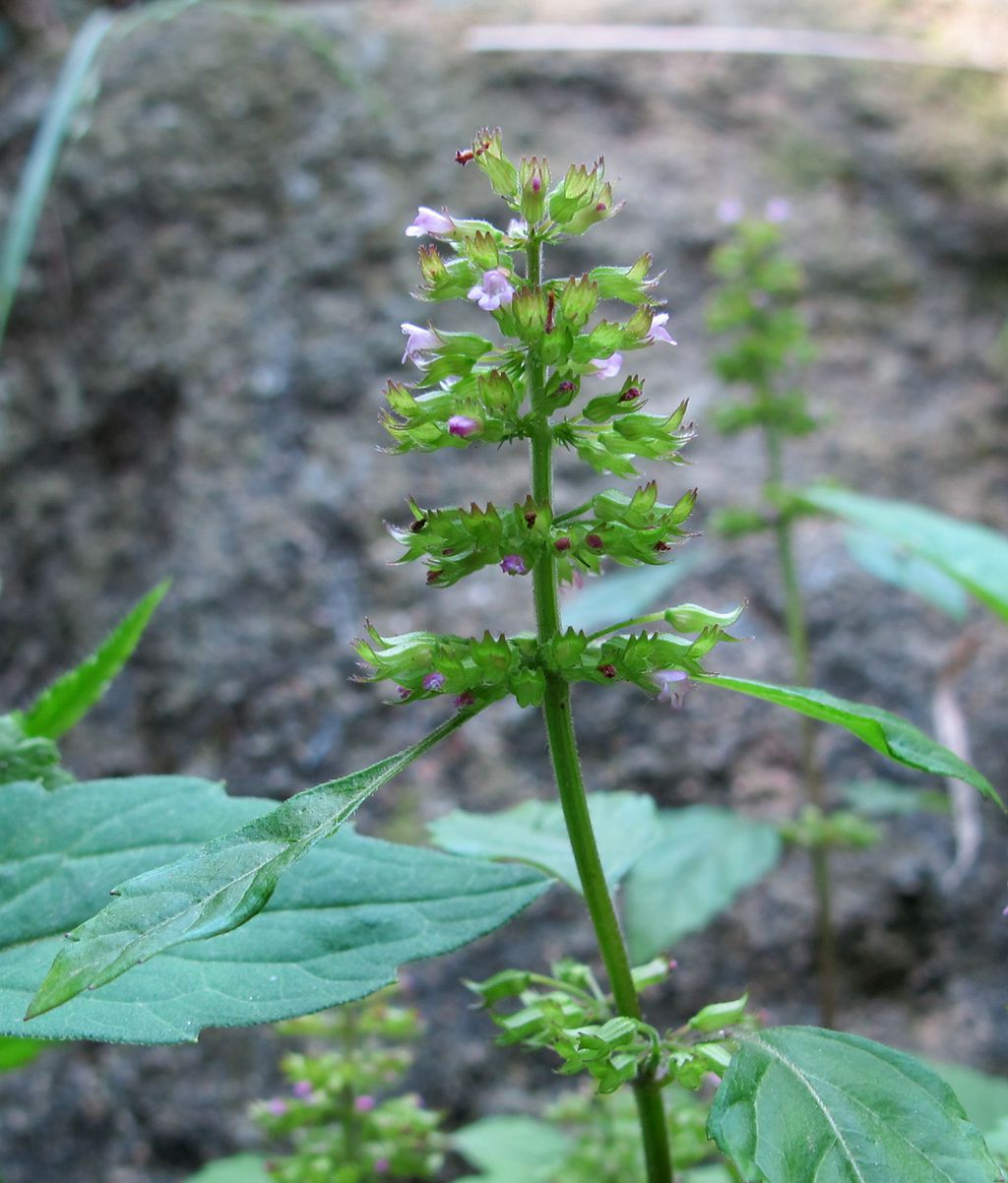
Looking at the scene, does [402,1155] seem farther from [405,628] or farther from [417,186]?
[417,186]

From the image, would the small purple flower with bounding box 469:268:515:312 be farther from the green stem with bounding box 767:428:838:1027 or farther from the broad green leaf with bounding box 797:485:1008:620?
the green stem with bounding box 767:428:838:1027

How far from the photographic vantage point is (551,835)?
4.12 feet

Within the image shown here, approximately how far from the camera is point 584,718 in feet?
8.94

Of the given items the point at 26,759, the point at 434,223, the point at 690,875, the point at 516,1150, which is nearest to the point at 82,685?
the point at 26,759

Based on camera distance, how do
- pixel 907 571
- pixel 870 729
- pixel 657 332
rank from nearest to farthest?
1. pixel 870 729
2. pixel 657 332
3. pixel 907 571

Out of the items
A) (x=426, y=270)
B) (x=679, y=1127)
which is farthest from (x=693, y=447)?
(x=426, y=270)

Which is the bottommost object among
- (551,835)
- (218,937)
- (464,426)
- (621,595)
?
(621,595)

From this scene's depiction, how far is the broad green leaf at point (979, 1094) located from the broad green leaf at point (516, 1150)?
65 cm

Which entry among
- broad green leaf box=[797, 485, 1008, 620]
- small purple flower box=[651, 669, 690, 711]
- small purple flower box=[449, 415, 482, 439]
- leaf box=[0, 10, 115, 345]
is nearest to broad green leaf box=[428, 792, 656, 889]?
small purple flower box=[651, 669, 690, 711]

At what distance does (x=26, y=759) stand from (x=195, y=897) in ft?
1.49

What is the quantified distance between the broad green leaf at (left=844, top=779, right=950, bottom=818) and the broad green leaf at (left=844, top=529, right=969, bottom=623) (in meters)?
0.42

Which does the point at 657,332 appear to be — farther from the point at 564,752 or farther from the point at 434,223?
the point at 564,752

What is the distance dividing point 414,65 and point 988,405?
85.2 inches

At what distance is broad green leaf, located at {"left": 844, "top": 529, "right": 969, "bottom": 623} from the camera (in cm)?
227
